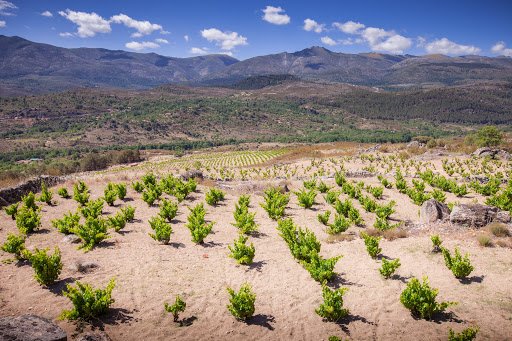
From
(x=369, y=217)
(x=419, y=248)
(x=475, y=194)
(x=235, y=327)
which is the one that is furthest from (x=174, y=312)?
(x=475, y=194)

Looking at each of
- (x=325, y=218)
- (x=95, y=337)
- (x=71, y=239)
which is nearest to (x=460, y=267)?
(x=325, y=218)

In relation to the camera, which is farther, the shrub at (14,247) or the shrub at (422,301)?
the shrub at (14,247)

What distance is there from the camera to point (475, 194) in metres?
16.7

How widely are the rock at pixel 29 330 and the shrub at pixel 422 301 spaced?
6.28m

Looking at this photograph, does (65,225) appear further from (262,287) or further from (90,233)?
(262,287)

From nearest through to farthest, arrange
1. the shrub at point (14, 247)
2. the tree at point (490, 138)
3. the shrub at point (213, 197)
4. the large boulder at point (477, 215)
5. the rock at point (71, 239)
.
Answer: the shrub at point (14, 247)
the rock at point (71, 239)
the large boulder at point (477, 215)
the shrub at point (213, 197)
the tree at point (490, 138)

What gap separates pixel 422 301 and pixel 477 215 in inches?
247

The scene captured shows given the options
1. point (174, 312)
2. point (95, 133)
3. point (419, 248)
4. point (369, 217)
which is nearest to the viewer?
point (174, 312)

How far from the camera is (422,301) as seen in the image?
4.94m

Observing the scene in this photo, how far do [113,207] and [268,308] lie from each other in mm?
9705

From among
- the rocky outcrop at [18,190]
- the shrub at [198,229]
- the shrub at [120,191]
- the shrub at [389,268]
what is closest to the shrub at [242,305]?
the shrub at [389,268]

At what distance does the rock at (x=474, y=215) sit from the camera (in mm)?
8938

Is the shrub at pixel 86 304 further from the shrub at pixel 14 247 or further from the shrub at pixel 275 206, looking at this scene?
the shrub at pixel 275 206

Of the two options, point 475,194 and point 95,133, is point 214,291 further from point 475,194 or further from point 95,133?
point 95,133
